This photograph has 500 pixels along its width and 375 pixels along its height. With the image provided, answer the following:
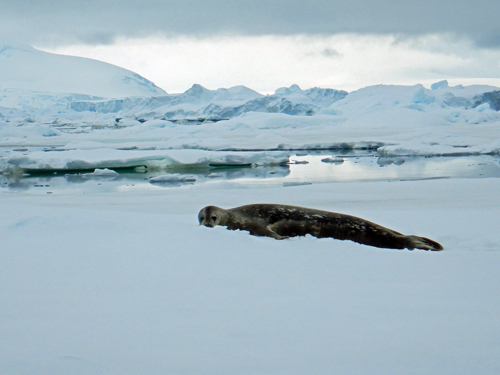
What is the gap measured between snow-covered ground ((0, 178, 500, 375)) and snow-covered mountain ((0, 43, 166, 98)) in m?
116

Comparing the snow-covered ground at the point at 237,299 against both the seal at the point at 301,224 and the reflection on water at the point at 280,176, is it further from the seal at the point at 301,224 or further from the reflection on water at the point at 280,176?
the reflection on water at the point at 280,176

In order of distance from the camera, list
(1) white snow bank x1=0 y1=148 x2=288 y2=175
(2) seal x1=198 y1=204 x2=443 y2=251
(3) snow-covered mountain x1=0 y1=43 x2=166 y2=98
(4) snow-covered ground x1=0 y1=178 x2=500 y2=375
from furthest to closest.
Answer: (3) snow-covered mountain x1=0 y1=43 x2=166 y2=98, (1) white snow bank x1=0 y1=148 x2=288 y2=175, (2) seal x1=198 y1=204 x2=443 y2=251, (4) snow-covered ground x1=0 y1=178 x2=500 y2=375

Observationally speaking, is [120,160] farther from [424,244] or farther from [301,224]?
[424,244]

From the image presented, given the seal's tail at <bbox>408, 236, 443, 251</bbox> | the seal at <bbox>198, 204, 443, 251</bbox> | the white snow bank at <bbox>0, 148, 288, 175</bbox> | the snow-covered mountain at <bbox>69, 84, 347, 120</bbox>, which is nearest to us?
the seal's tail at <bbox>408, 236, 443, 251</bbox>

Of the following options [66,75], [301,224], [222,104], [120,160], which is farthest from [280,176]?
[66,75]

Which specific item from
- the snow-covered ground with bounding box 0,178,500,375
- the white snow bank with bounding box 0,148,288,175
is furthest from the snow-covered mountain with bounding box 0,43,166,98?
the snow-covered ground with bounding box 0,178,500,375

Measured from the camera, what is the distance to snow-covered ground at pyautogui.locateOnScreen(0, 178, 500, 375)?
1.04m

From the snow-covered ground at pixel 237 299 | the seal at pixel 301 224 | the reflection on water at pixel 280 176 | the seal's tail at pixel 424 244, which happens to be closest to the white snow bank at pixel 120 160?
the reflection on water at pixel 280 176

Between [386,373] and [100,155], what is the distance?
10050 mm

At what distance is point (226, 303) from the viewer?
4.48 feet

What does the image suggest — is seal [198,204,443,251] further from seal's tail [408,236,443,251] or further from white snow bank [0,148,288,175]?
white snow bank [0,148,288,175]

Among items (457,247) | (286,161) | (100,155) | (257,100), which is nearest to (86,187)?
(100,155)

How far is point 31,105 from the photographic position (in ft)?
241

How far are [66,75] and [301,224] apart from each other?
14017 centimetres
